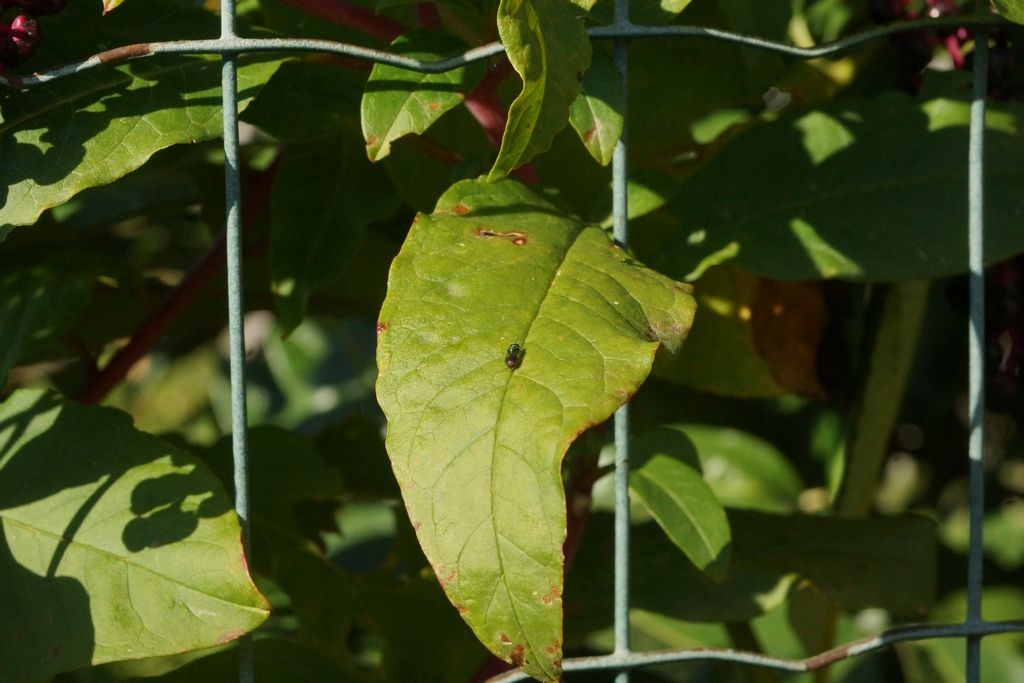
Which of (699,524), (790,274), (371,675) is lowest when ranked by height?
(371,675)

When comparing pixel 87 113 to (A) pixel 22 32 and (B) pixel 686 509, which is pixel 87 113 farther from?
(B) pixel 686 509

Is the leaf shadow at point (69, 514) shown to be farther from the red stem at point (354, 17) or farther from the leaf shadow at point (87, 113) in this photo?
the red stem at point (354, 17)

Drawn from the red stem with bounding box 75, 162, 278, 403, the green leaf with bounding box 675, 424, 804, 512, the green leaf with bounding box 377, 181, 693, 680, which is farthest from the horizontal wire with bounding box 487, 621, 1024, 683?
the green leaf with bounding box 675, 424, 804, 512

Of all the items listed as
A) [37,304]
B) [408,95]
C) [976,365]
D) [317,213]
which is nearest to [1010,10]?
[976,365]

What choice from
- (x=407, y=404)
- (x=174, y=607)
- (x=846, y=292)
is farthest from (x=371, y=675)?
(x=846, y=292)

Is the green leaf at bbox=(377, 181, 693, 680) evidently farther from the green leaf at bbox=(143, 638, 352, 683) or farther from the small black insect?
the green leaf at bbox=(143, 638, 352, 683)

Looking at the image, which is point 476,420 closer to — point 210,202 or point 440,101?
point 440,101

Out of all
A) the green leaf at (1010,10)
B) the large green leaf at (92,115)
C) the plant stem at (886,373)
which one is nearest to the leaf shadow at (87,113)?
the large green leaf at (92,115)
